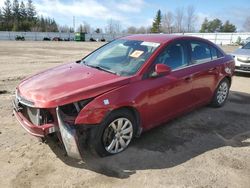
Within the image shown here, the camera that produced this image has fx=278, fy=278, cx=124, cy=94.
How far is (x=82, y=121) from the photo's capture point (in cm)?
353

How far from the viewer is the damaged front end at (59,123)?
3.42 meters

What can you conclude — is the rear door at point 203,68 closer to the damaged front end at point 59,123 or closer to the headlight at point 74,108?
the headlight at point 74,108

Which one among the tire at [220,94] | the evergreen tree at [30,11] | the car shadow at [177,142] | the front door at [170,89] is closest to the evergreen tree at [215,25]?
the evergreen tree at [30,11]

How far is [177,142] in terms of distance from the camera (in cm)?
460

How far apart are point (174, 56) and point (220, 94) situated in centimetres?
218

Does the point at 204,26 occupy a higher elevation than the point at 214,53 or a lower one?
higher

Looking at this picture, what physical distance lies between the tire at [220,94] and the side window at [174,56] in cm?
163

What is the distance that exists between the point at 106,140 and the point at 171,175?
100 cm

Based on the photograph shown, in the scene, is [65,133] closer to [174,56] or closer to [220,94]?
[174,56]

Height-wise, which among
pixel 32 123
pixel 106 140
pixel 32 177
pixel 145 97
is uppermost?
pixel 145 97

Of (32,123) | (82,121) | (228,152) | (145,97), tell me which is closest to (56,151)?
(32,123)

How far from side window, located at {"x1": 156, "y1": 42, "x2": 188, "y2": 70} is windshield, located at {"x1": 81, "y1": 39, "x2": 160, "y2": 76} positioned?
0.19 metres

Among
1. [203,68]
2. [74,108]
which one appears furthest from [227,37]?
[74,108]

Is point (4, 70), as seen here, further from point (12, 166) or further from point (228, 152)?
point (228, 152)
